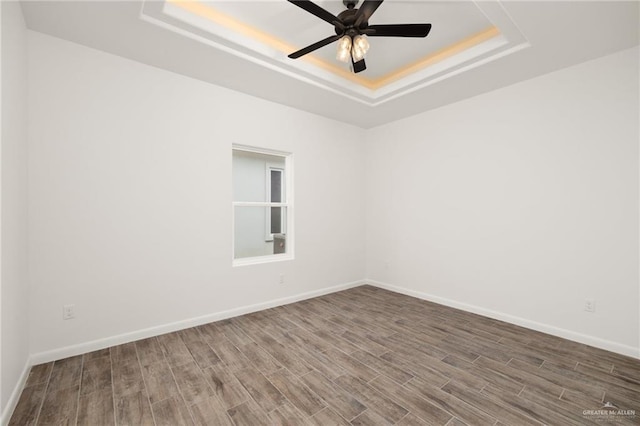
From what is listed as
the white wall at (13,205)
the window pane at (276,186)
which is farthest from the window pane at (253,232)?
the white wall at (13,205)

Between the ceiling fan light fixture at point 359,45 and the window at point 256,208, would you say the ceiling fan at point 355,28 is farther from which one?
the window at point 256,208

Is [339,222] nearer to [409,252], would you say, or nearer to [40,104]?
[409,252]

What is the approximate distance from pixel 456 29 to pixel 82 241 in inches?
157

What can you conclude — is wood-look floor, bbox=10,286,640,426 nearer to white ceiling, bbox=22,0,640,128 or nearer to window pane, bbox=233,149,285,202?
white ceiling, bbox=22,0,640,128

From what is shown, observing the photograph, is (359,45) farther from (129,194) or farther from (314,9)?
(129,194)

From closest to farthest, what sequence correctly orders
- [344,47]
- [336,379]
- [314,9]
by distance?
[314,9] → [336,379] → [344,47]

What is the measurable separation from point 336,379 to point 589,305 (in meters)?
2.57

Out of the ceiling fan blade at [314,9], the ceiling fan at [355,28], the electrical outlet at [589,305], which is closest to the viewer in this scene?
the ceiling fan blade at [314,9]

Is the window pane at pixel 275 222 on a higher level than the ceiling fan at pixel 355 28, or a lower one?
lower

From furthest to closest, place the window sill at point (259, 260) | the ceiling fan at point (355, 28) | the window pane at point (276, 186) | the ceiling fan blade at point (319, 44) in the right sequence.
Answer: the window pane at point (276, 186) < the window sill at point (259, 260) < the ceiling fan blade at point (319, 44) < the ceiling fan at point (355, 28)

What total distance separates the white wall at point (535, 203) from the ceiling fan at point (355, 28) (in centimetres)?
181

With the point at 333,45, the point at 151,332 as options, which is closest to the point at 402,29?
the point at 333,45

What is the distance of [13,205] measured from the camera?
190 centimetres

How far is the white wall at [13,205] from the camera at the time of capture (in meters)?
1.69
